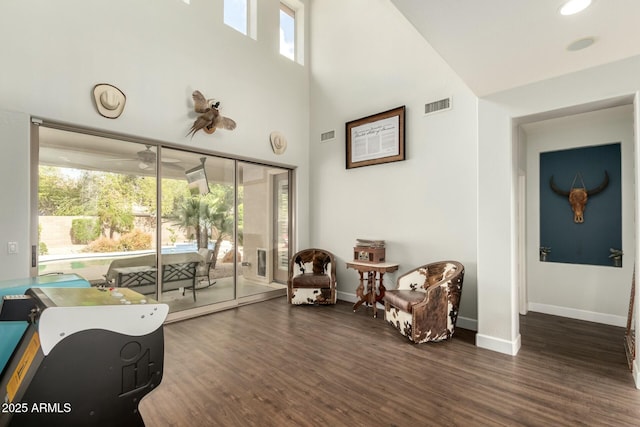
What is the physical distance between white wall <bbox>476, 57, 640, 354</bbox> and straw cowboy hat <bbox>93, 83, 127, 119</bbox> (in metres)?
4.08

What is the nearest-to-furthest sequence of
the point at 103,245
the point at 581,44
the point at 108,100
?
the point at 581,44
the point at 108,100
the point at 103,245

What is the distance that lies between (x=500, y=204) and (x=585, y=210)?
1.93 meters

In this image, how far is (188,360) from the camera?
3006mm

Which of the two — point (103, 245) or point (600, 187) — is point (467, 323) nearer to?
point (600, 187)

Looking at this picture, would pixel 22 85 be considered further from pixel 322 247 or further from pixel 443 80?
pixel 443 80

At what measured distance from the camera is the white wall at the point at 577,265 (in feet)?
12.6

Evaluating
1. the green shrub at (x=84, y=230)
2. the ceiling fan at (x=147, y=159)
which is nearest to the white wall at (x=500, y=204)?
the ceiling fan at (x=147, y=159)

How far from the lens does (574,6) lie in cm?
194

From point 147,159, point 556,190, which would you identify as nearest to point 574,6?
point 556,190

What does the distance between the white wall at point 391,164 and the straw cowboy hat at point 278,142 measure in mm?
679

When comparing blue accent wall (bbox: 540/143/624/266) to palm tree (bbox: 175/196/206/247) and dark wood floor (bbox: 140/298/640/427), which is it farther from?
palm tree (bbox: 175/196/206/247)

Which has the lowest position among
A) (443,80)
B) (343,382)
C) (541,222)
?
(343,382)

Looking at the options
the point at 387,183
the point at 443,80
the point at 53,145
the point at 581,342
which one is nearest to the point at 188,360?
the point at 53,145

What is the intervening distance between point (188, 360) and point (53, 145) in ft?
8.89
